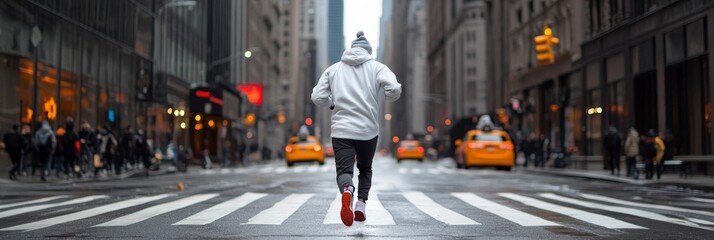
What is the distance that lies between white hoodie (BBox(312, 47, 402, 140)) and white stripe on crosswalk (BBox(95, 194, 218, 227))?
248 cm

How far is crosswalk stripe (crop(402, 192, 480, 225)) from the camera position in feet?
31.6

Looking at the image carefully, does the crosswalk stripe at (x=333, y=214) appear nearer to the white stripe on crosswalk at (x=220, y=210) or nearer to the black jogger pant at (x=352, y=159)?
the black jogger pant at (x=352, y=159)

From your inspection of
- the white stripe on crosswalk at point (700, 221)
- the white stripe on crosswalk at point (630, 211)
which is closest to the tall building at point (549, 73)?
the white stripe on crosswalk at point (630, 211)

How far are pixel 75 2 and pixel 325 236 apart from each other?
90.8 feet

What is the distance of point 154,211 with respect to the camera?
11.2m

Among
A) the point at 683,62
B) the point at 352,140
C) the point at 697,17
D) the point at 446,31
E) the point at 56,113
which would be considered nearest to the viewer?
→ the point at 352,140

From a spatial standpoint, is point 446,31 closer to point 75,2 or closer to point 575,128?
point 575,128

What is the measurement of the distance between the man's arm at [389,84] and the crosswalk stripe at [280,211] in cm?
178

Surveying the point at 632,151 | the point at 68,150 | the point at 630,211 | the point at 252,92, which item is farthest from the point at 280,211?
the point at 252,92

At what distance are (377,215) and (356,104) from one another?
208 centimetres

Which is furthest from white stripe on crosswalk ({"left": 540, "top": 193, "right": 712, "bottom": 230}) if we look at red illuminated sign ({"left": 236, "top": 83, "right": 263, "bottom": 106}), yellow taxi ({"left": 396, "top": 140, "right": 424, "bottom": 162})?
red illuminated sign ({"left": 236, "top": 83, "right": 263, "bottom": 106})

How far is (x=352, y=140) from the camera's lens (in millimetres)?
8781

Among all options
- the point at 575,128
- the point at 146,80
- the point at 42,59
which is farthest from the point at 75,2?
the point at 575,128

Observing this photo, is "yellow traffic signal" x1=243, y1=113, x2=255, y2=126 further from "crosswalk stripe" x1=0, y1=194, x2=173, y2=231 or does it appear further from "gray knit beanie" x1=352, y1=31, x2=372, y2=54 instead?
"gray knit beanie" x1=352, y1=31, x2=372, y2=54
